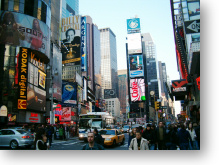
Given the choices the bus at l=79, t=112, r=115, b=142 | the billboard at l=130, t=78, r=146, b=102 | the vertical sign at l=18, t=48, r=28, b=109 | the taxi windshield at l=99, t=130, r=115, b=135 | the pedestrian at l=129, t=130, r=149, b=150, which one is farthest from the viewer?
the billboard at l=130, t=78, r=146, b=102

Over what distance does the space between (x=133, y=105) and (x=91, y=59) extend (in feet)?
169

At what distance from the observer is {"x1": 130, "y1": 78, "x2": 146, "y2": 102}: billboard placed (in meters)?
91.3

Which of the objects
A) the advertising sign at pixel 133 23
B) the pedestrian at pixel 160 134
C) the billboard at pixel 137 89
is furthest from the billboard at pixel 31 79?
the billboard at pixel 137 89

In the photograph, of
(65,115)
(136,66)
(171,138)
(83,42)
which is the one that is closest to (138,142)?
(171,138)

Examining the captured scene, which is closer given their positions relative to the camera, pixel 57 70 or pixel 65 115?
pixel 57 70

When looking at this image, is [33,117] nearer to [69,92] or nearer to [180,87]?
[180,87]

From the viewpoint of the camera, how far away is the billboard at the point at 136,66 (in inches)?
3627

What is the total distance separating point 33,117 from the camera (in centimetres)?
3472

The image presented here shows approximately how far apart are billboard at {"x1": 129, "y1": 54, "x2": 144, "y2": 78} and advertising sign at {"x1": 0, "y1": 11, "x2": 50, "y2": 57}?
5935 centimetres

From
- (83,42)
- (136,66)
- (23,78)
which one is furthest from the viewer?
Answer: (136,66)

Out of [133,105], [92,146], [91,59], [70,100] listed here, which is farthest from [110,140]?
[91,59]

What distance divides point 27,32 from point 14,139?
2107cm

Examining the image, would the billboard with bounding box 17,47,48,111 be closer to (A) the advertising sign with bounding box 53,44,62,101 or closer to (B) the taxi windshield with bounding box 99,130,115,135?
(A) the advertising sign with bounding box 53,44,62,101

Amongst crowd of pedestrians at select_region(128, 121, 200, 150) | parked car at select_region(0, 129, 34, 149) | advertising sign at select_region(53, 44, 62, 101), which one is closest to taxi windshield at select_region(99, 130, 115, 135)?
parked car at select_region(0, 129, 34, 149)
